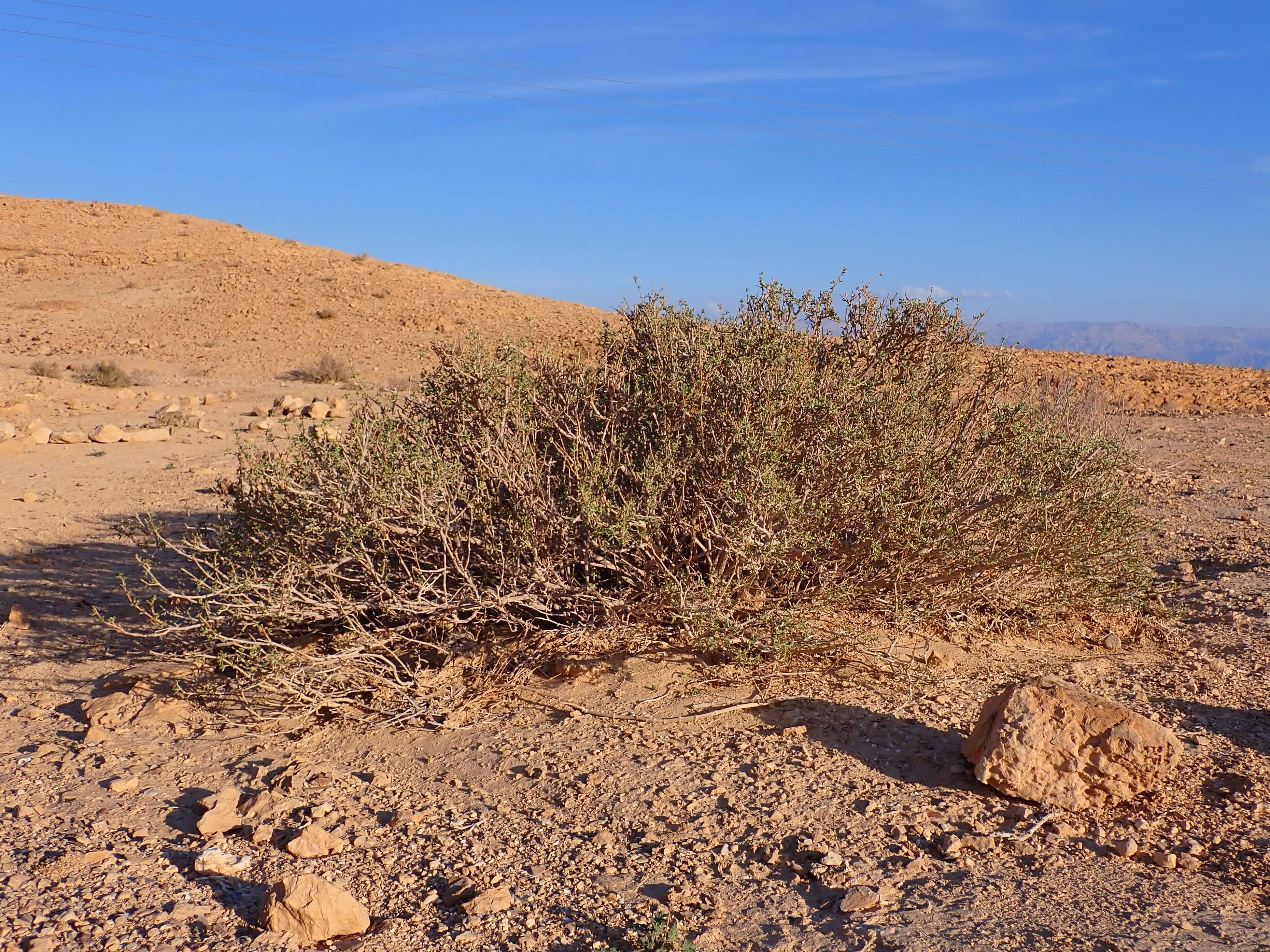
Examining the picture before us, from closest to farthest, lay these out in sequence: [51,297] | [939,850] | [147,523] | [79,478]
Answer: [939,850], [147,523], [79,478], [51,297]

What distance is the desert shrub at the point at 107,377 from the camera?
1405cm

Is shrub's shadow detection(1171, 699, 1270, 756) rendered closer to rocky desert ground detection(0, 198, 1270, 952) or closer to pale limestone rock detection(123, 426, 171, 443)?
rocky desert ground detection(0, 198, 1270, 952)

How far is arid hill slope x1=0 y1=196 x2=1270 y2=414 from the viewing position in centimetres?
1594

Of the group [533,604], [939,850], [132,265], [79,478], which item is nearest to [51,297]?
[132,265]

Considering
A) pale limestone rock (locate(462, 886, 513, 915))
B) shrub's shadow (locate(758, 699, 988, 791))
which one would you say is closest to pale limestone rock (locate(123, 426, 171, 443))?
shrub's shadow (locate(758, 699, 988, 791))

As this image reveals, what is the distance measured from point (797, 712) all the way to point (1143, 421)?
405 inches

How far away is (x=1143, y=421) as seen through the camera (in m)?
11.9

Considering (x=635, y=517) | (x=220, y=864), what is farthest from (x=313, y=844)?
(x=635, y=517)

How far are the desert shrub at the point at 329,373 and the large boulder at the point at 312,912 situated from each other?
13391mm

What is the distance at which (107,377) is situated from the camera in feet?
46.3

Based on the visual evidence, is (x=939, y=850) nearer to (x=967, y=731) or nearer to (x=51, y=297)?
(x=967, y=731)

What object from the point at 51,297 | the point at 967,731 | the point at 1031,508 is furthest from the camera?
the point at 51,297

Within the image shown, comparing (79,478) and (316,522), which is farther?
(79,478)

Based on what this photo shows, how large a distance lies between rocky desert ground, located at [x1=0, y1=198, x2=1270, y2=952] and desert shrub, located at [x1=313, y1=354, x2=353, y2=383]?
31.7ft
